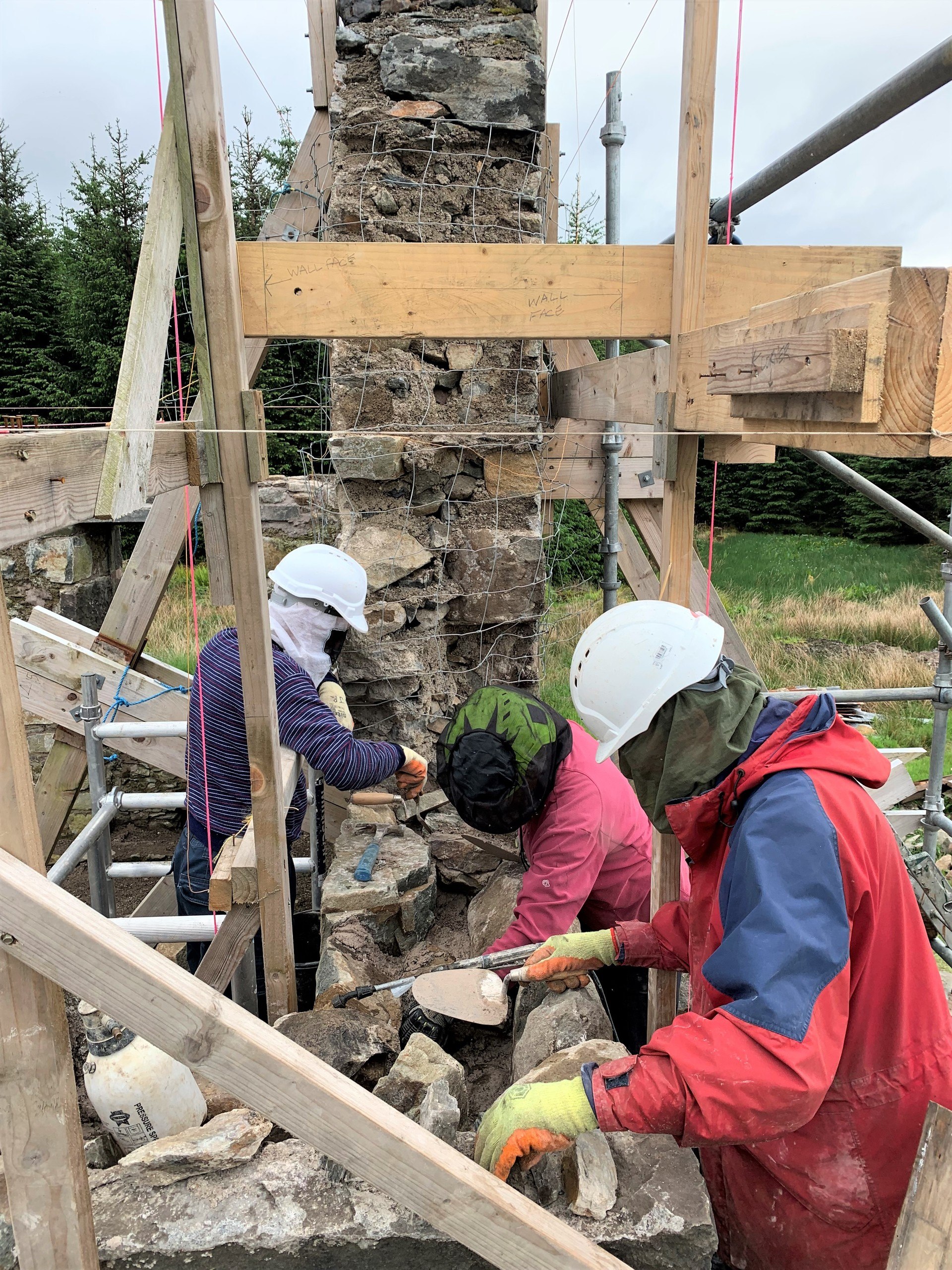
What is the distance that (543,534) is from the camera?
4508 millimetres

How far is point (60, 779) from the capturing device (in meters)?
4.65

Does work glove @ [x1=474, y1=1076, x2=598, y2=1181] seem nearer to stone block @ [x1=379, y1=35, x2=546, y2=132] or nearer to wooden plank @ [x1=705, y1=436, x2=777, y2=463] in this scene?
wooden plank @ [x1=705, y1=436, x2=777, y2=463]

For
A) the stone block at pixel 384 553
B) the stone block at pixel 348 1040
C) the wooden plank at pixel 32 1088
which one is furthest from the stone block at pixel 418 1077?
the stone block at pixel 384 553

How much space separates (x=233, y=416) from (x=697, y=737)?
4.31 ft

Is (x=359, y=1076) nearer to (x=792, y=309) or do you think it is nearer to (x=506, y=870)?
(x=506, y=870)

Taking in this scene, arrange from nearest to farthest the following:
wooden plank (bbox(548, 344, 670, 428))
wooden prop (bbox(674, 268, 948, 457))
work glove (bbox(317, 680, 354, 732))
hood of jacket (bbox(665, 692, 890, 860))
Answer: wooden prop (bbox(674, 268, 948, 457))
hood of jacket (bbox(665, 692, 890, 860))
wooden plank (bbox(548, 344, 670, 428))
work glove (bbox(317, 680, 354, 732))

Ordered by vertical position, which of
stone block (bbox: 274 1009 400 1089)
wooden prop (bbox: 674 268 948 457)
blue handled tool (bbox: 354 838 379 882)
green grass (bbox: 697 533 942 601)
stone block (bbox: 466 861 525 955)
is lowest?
green grass (bbox: 697 533 942 601)

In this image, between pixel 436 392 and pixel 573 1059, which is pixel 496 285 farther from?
pixel 436 392

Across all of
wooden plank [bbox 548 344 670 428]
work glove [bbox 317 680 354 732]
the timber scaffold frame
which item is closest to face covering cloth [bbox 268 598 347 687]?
work glove [bbox 317 680 354 732]

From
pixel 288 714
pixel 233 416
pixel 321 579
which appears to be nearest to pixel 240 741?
pixel 288 714

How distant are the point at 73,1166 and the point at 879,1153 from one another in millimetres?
1466

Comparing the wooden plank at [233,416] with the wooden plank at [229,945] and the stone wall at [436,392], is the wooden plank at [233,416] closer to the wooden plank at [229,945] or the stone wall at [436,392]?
the wooden plank at [229,945]

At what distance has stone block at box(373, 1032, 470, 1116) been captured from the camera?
6.78 ft

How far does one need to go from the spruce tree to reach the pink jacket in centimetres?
1248
